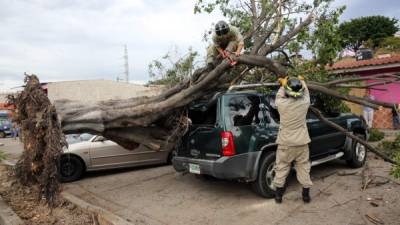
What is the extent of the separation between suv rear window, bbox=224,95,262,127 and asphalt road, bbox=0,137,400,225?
4.63ft

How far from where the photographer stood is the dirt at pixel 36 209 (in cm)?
546

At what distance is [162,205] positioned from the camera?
625cm

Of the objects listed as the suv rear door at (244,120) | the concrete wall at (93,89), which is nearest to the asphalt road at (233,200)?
the suv rear door at (244,120)

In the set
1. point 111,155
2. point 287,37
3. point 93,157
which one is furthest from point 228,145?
point 93,157

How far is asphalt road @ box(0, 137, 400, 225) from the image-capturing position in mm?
5246

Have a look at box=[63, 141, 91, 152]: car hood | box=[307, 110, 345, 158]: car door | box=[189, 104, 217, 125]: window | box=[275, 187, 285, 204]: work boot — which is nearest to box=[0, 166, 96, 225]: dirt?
box=[63, 141, 91, 152]: car hood

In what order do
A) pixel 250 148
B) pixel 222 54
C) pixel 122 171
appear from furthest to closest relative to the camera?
pixel 122 171 → pixel 222 54 → pixel 250 148

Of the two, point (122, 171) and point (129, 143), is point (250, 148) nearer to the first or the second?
point (129, 143)

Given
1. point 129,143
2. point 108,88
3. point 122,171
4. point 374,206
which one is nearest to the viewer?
point 374,206

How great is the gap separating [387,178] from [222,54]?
157 inches

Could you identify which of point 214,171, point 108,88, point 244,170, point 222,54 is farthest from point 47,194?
point 108,88

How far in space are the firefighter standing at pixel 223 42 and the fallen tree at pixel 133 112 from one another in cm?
20

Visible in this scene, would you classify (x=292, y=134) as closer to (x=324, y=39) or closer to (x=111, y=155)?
(x=324, y=39)

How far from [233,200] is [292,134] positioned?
64.0 inches
